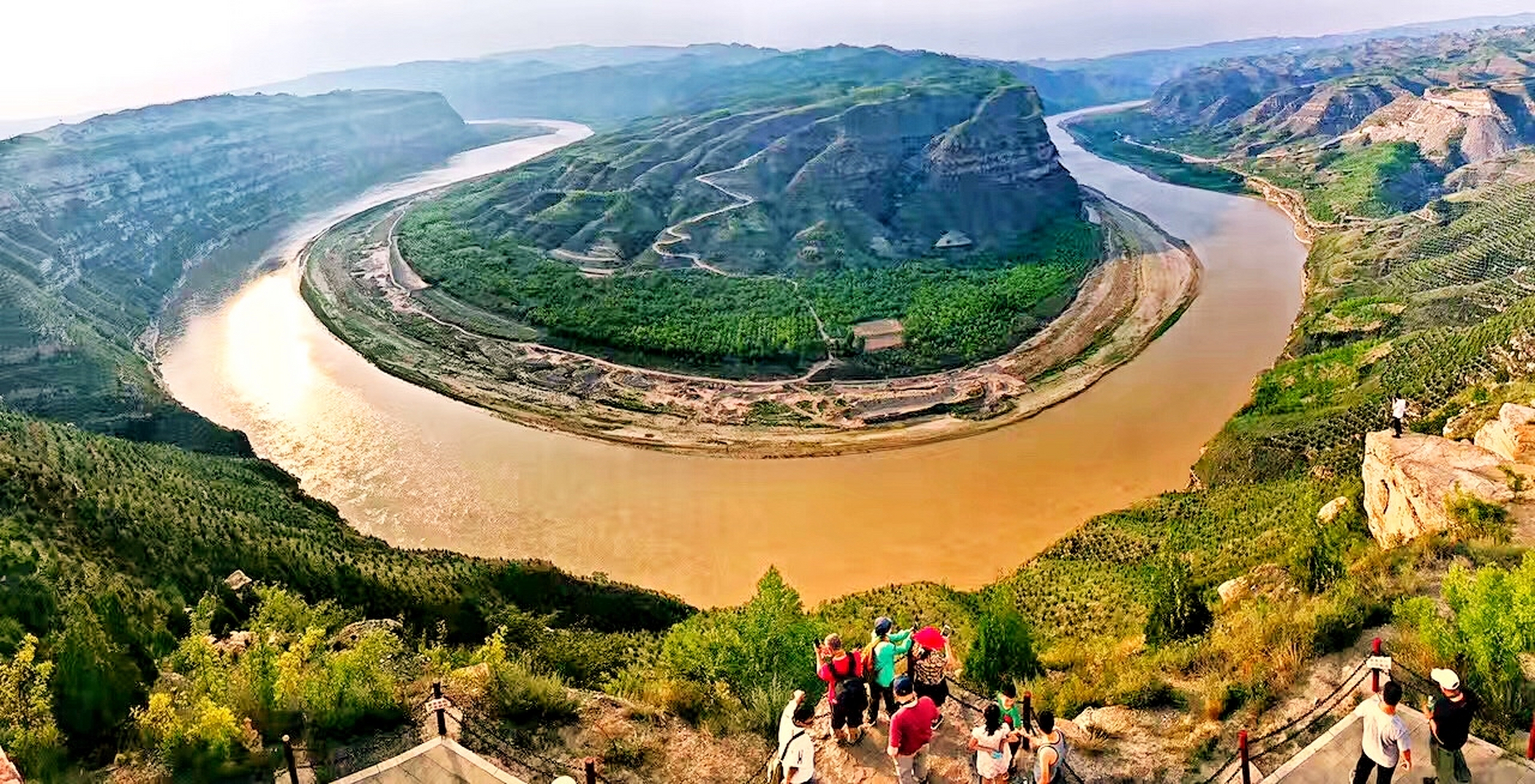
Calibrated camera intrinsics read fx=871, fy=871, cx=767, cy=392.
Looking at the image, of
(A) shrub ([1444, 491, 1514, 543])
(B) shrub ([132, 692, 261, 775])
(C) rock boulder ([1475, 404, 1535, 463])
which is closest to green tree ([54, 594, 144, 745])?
(B) shrub ([132, 692, 261, 775])

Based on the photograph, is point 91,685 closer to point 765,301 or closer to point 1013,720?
point 1013,720

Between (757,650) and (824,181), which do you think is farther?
(824,181)

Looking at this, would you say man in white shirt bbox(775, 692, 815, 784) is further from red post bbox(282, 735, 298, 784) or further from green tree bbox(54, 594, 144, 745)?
green tree bbox(54, 594, 144, 745)

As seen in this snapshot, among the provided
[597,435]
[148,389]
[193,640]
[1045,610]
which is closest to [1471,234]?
[1045,610]

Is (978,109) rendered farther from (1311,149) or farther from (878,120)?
(1311,149)

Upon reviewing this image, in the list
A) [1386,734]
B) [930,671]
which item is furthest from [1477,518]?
[930,671]
